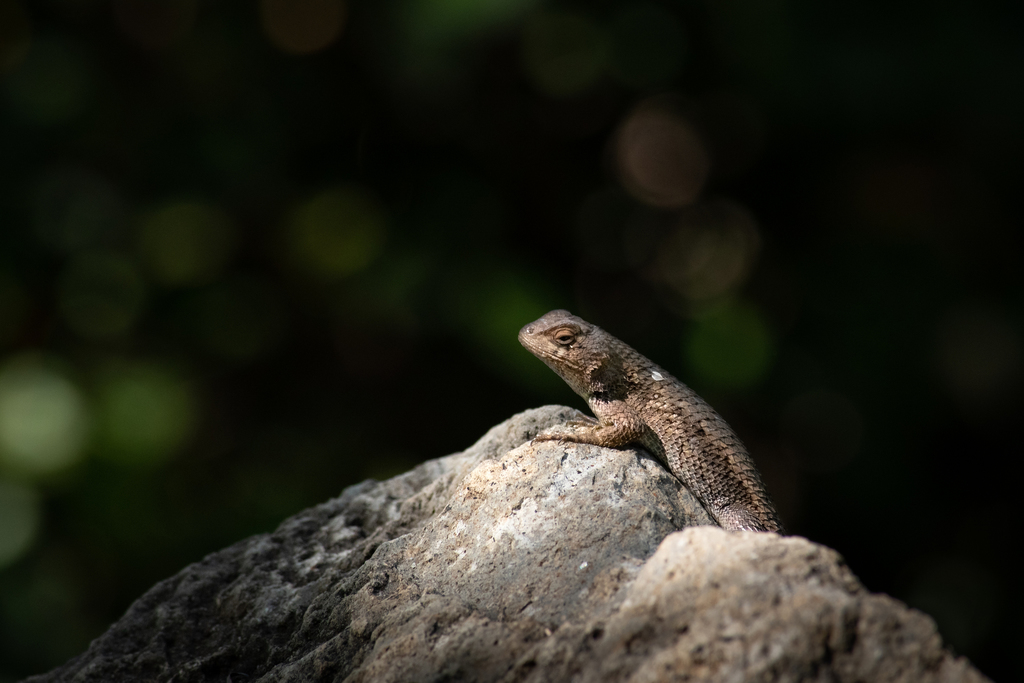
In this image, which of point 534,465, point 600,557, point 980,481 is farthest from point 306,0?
point 980,481

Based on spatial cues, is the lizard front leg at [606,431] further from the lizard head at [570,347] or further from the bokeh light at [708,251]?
the bokeh light at [708,251]

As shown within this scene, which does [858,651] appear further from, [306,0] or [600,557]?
[306,0]

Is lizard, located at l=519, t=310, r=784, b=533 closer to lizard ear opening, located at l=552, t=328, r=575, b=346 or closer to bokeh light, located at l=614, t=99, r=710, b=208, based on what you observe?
lizard ear opening, located at l=552, t=328, r=575, b=346

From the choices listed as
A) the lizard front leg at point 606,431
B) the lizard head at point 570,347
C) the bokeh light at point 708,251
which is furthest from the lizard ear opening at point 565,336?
the bokeh light at point 708,251

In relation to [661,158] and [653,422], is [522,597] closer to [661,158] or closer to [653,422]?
[653,422]

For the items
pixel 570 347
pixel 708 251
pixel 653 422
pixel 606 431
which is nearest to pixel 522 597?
pixel 606 431

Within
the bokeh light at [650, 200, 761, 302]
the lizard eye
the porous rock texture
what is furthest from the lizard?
the bokeh light at [650, 200, 761, 302]
